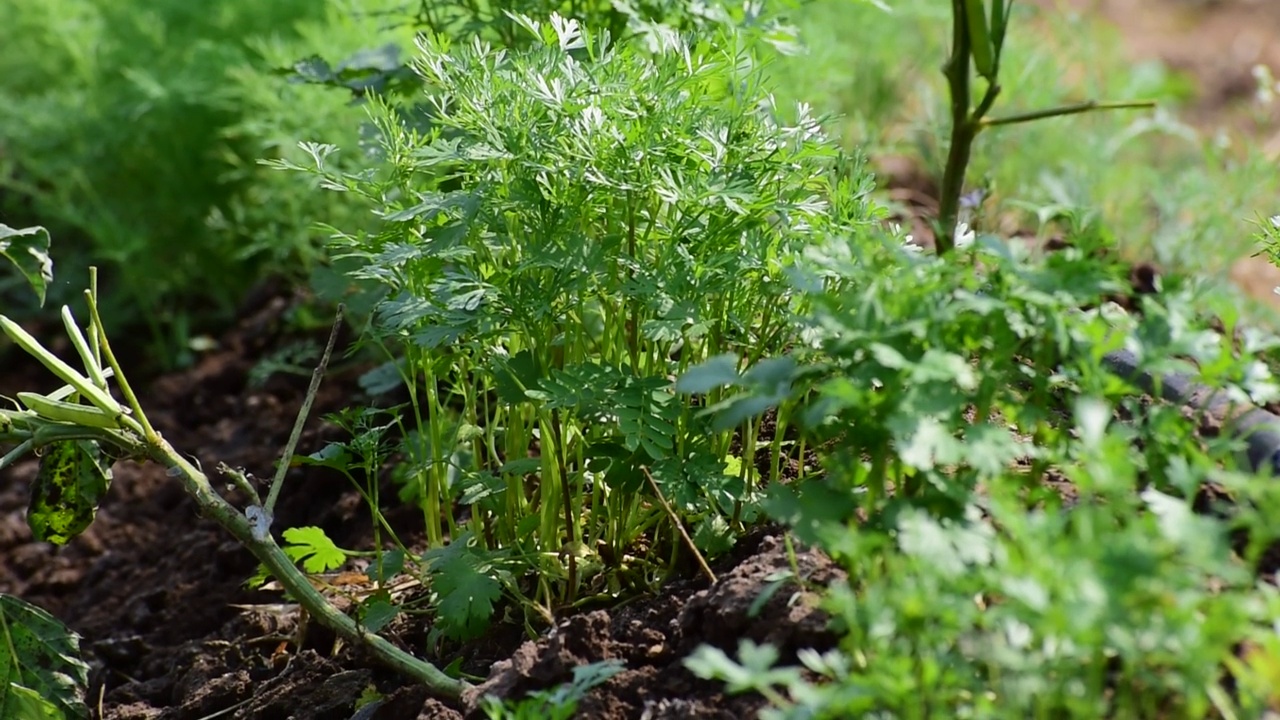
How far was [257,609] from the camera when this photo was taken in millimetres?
2236

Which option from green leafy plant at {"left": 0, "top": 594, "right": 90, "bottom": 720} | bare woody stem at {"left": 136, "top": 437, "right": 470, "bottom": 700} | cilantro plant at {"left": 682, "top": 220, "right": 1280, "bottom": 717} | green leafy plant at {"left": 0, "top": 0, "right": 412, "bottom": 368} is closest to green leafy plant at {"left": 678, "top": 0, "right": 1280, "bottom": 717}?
cilantro plant at {"left": 682, "top": 220, "right": 1280, "bottom": 717}

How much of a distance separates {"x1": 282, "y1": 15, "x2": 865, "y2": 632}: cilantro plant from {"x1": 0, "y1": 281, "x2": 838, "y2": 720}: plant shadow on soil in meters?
0.15

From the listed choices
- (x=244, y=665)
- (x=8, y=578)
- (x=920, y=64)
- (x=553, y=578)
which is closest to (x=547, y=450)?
(x=553, y=578)

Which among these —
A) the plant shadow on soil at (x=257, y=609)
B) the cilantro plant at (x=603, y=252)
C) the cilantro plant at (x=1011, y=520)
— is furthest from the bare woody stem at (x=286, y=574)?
the cilantro plant at (x=1011, y=520)

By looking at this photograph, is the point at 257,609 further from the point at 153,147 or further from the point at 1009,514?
the point at 153,147

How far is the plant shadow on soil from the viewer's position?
1575mm

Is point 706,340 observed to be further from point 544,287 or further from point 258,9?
point 258,9

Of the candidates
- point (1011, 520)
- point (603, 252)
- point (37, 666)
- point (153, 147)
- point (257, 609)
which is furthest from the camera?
point (153, 147)

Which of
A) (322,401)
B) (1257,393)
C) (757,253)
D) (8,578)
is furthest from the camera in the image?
(322,401)

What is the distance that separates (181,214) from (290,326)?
857mm

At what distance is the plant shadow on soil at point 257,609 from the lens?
5.17 feet

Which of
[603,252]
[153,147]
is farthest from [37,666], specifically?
[153,147]

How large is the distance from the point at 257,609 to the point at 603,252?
3.33 feet

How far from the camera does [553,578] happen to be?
6.10 feet
